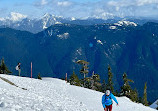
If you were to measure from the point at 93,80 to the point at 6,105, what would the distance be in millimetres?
53803

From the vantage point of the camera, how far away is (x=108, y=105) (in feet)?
56.7

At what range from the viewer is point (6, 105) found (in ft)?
39.2

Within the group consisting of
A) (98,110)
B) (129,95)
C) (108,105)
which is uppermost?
(108,105)

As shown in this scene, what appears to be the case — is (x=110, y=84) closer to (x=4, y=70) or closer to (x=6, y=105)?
(x=4, y=70)

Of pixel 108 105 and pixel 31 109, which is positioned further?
pixel 108 105

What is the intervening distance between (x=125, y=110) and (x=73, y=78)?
50.6 metres

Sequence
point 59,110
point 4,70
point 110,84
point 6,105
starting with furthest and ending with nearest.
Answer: point 110,84
point 4,70
point 59,110
point 6,105


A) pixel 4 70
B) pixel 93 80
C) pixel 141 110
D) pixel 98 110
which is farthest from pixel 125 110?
pixel 4 70

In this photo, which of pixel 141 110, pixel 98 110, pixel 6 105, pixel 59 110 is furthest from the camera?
pixel 141 110

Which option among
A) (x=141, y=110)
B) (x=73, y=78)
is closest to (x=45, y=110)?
(x=141, y=110)

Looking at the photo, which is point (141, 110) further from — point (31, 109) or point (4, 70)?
point (4, 70)

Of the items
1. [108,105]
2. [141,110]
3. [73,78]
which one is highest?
[108,105]

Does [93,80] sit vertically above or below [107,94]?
below

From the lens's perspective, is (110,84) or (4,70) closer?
(4,70)
